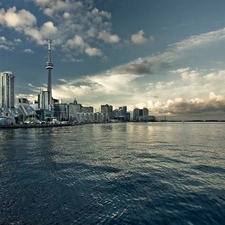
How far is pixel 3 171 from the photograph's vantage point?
27766mm

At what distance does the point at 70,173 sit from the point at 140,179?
973 cm

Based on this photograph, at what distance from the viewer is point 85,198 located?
18000mm

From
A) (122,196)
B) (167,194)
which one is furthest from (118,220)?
(167,194)

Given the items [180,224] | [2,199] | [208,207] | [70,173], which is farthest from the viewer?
[70,173]

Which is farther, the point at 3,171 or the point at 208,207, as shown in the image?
the point at 3,171

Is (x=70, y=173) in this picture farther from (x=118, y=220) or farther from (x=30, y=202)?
(x=118, y=220)

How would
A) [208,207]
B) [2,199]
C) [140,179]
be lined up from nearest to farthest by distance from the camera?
[208,207] < [2,199] < [140,179]

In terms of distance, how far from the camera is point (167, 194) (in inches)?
742

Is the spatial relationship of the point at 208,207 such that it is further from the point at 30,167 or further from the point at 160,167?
the point at 30,167

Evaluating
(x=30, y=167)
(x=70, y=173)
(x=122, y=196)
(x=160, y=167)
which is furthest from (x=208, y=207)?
(x=30, y=167)

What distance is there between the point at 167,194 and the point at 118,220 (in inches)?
269

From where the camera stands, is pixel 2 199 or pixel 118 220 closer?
pixel 118 220

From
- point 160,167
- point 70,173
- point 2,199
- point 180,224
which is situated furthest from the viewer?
point 160,167

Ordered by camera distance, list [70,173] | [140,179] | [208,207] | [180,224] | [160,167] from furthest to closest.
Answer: [160,167], [70,173], [140,179], [208,207], [180,224]
